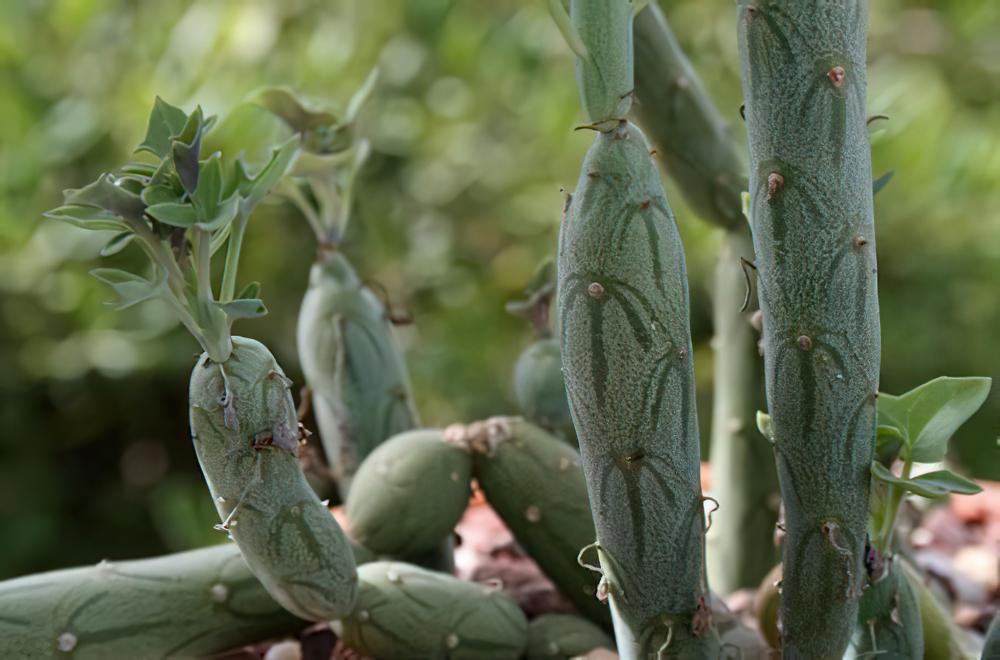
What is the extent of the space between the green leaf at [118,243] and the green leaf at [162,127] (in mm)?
41

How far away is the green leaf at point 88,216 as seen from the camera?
472mm

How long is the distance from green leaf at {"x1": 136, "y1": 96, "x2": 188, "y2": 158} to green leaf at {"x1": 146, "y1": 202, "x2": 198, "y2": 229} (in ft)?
0.19

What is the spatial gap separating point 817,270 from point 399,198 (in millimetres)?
1453

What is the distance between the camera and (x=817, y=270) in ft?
1.66

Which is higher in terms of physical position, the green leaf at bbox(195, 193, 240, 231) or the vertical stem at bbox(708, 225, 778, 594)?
the green leaf at bbox(195, 193, 240, 231)

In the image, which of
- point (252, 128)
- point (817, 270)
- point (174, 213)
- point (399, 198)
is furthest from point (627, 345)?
point (399, 198)

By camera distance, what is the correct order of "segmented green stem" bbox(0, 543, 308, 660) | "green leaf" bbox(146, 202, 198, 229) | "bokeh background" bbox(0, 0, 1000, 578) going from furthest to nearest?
"bokeh background" bbox(0, 0, 1000, 578) → "segmented green stem" bbox(0, 543, 308, 660) → "green leaf" bbox(146, 202, 198, 229)

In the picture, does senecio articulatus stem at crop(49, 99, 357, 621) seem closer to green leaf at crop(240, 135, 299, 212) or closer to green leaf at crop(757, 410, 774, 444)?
green leaf at crop(240, 135, 299, 212)

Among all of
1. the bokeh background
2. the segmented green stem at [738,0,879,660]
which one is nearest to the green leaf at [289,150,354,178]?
the segmented green stem at [738,0,879,660]

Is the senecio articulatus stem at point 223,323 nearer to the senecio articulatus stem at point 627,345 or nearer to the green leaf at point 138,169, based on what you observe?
the green leaf at point 138,169

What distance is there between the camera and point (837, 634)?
21.5 inches

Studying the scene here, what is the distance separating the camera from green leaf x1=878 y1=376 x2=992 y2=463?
1.82ft

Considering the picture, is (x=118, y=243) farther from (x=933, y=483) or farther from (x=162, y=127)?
(x=933, y=483)

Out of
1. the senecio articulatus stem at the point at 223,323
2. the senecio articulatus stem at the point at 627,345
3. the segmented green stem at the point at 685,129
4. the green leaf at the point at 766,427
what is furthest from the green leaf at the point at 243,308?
the segmented green stem at the point at 685,129
